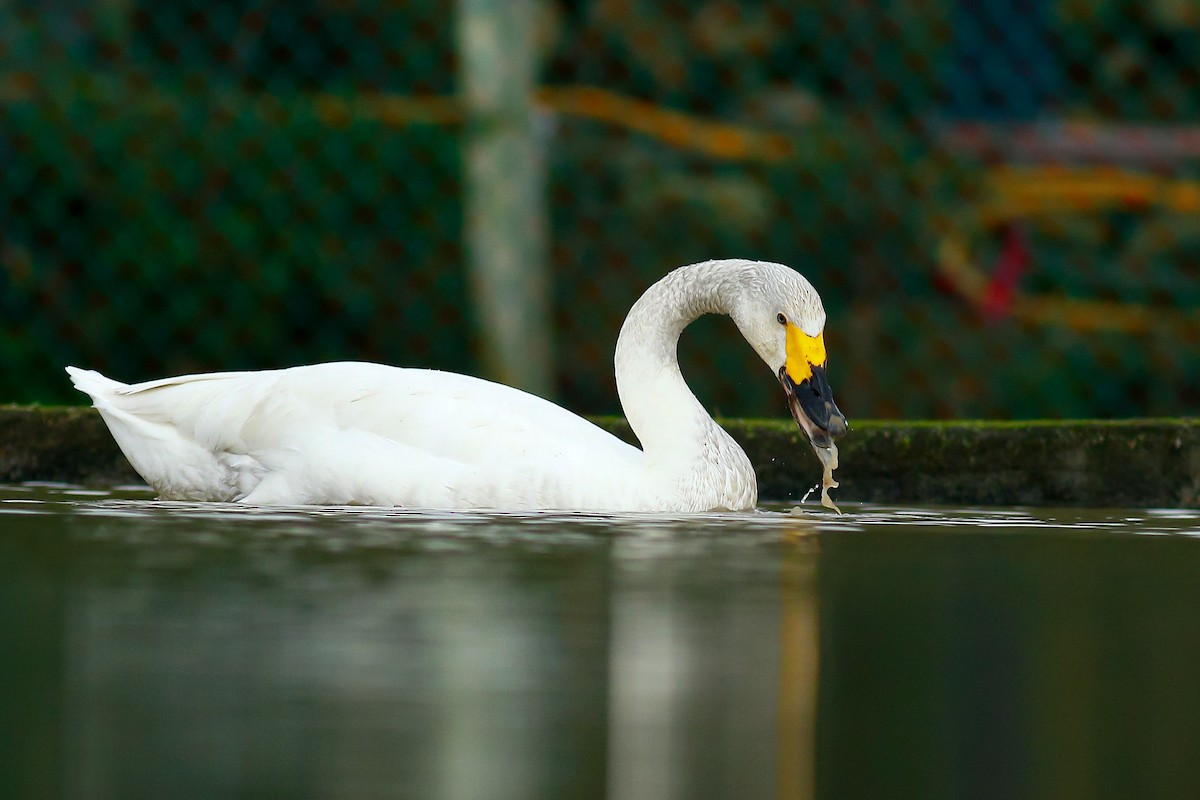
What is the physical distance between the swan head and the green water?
1.88 ft

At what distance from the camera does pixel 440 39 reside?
617 cm

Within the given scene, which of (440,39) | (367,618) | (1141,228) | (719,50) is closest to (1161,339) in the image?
(1141,228)

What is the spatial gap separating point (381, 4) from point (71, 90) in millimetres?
1236

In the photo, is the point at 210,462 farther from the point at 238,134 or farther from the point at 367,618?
the point at 367,618

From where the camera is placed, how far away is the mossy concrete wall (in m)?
4.09

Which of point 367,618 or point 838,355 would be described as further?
point 838,355

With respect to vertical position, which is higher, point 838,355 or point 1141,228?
point 1141,228

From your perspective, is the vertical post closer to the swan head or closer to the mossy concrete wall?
the mossy concrete wall

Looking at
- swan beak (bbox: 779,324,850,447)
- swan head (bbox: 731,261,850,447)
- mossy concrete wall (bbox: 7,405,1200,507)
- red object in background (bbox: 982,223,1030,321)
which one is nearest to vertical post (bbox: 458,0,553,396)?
mossy concrete wall (bbox: 7,405,1200,507)

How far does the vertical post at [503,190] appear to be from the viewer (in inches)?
180

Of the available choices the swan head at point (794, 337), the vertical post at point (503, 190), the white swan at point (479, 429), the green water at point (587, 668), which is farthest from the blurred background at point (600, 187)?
the green water at point (587, 668)

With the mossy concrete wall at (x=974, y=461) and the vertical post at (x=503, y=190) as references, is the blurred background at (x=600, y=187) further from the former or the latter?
the mossy concrete wall at (x=974, y=461)

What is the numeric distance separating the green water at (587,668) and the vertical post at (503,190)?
4.86ft

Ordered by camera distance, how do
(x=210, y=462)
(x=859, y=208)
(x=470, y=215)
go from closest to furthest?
1. (x=210, y=462)
2. (x=470, y=215)
3. (x=859, y=208)
